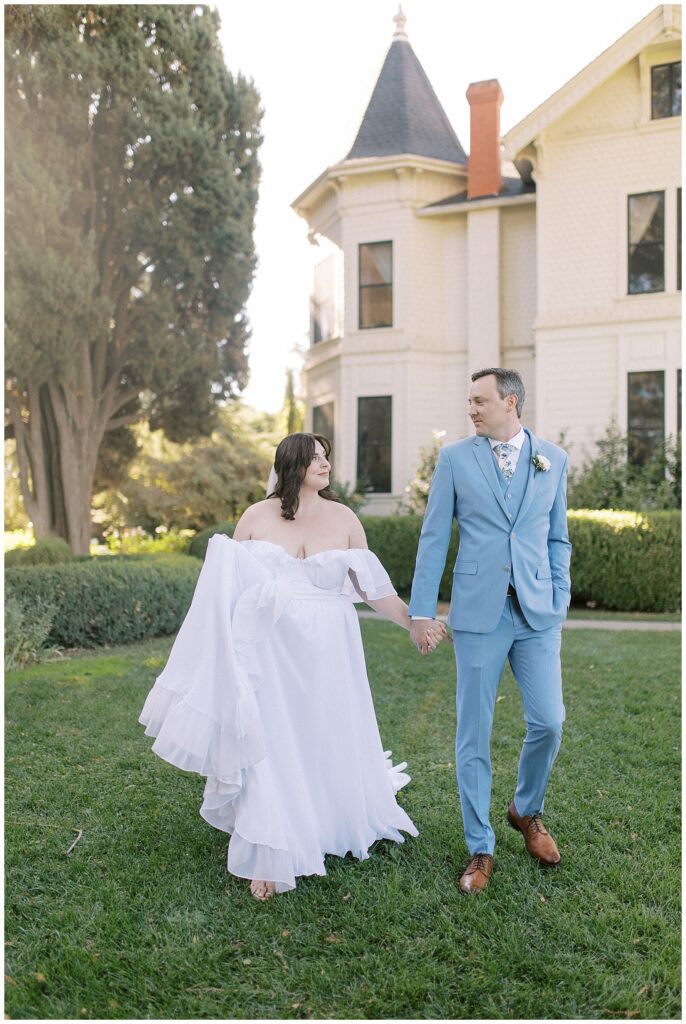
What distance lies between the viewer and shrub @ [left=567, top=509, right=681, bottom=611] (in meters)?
12.1

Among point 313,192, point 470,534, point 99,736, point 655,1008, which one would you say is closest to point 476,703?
point 470,534

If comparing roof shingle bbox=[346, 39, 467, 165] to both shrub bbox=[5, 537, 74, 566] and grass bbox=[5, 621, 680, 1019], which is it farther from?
grass bbox=[5, 621, 680, 1019]

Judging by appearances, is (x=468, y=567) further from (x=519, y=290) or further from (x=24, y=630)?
(x=519, y=290)

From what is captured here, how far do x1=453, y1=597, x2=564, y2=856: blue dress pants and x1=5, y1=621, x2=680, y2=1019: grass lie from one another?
1.19ft

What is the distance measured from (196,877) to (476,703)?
1.55m

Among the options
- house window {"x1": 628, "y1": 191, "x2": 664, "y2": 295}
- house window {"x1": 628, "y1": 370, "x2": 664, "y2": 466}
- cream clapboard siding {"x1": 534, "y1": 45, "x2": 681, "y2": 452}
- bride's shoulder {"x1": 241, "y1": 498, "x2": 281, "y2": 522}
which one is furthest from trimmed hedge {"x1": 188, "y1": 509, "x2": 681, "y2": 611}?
bride's shoulder {"x1": 241, "y1": 498, "x2": 281, "y2": 522}

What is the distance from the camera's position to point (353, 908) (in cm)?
364

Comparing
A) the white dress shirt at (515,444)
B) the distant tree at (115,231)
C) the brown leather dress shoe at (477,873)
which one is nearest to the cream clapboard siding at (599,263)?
the distant tree at (115,231)

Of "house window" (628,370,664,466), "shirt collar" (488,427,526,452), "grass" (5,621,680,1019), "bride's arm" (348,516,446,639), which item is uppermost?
"house window" (628,370,664,466)

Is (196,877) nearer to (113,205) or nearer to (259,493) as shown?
(113,205)

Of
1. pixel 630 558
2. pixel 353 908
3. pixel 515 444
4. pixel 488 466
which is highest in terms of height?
pixel 515 444

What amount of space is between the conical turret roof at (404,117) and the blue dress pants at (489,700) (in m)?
15.4

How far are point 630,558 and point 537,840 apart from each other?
881cm

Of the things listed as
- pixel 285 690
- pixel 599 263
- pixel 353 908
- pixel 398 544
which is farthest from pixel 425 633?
pixel 599 263
